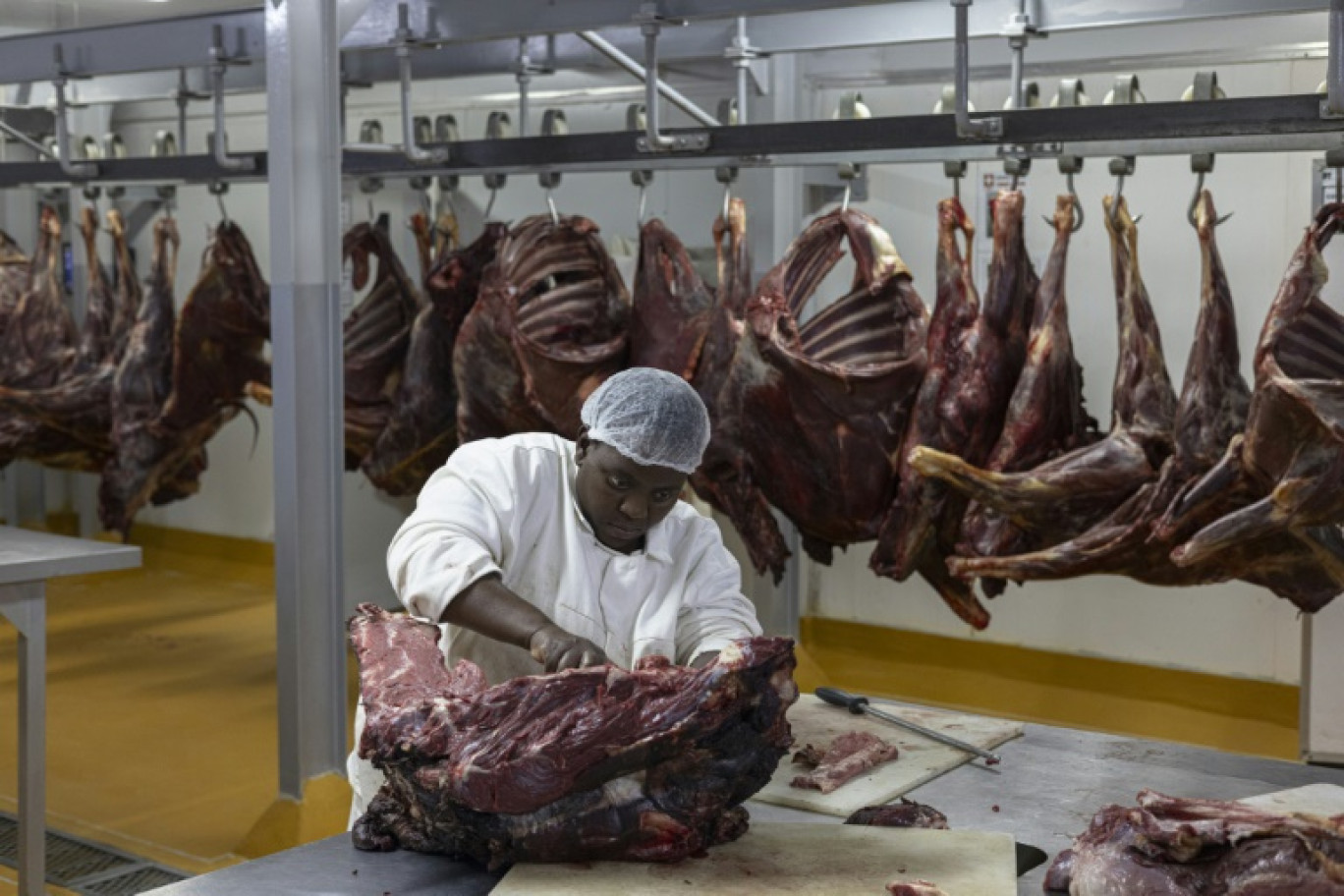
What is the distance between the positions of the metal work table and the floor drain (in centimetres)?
268

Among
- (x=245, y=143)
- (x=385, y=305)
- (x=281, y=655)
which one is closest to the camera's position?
(x=281, y=655)

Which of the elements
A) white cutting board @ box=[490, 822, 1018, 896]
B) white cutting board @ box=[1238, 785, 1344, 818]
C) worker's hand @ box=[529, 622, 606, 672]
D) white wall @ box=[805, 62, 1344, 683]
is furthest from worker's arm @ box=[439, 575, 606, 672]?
white wall @ box=[805, 62, 1344, 683]

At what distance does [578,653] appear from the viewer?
3.09 meters

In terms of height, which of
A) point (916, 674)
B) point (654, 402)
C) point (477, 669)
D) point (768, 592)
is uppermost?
point (654, 402)

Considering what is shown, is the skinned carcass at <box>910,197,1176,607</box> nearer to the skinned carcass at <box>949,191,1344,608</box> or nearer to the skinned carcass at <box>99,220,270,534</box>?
the skinned carcass at <box>949,191,1344,608</box>

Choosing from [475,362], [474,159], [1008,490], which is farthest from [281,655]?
[1008,490]

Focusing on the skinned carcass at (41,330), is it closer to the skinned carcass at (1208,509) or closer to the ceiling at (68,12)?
the ceiling at (68,12)

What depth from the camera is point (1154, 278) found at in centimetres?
734

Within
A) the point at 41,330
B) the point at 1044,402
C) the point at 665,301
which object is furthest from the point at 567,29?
the point at 41,330

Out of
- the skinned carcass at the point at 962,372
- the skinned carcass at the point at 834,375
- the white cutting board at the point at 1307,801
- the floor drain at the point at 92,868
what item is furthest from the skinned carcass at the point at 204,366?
the white cutting board at the point at 1307,801

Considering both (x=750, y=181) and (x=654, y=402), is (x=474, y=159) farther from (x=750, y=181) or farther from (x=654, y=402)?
(x=654, y=402)

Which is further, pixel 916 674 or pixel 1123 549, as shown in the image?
pixel 916 674

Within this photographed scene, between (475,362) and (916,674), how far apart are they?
311cm

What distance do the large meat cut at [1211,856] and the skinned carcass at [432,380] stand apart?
4.21 metres
